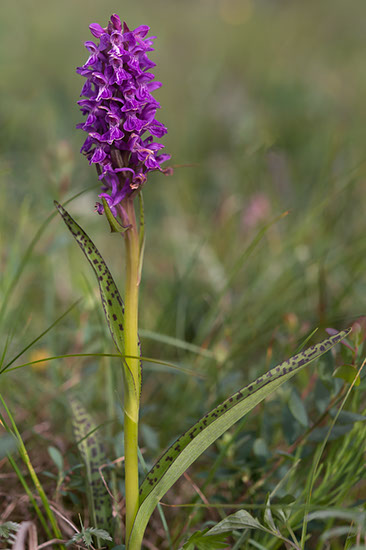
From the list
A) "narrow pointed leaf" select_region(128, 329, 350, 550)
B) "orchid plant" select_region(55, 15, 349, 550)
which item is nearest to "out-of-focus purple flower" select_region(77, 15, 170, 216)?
"orchid plant" select_region(55, 15, 349, 550)

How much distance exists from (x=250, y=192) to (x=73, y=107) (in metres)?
2.54

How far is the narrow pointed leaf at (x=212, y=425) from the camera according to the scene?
1.14m

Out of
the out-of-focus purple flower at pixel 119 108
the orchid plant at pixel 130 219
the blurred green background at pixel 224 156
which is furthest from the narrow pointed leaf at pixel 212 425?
the blurred green background at pixel 224 156

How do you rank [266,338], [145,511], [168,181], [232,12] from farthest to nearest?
[232,12], [168,181], [266,338], [145,511]

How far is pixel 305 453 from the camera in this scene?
1574 mm

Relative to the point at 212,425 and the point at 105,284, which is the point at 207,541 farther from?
the point at 105,284

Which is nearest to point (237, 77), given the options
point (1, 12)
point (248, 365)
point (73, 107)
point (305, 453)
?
point (73, 107)

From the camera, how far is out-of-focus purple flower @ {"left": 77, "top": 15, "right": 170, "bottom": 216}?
1174mm

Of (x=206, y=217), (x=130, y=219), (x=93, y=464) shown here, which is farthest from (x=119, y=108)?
(x=206, y=217)

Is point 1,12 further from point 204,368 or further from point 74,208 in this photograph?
point 204,368

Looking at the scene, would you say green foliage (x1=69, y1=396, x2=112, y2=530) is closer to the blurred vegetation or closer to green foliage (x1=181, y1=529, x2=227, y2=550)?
the blurred vegetation

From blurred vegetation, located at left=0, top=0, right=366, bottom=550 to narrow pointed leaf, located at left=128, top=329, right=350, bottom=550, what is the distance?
0.34 metres

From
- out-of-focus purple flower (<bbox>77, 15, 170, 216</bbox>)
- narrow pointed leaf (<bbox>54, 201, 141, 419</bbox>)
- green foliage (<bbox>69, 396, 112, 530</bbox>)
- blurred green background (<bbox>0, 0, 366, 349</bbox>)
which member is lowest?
green foliage (<bbox>69, 396, 112, 530</bbox>)

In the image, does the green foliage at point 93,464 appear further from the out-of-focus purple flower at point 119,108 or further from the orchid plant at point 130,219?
the out-of-focus purple flower at point 119,108
